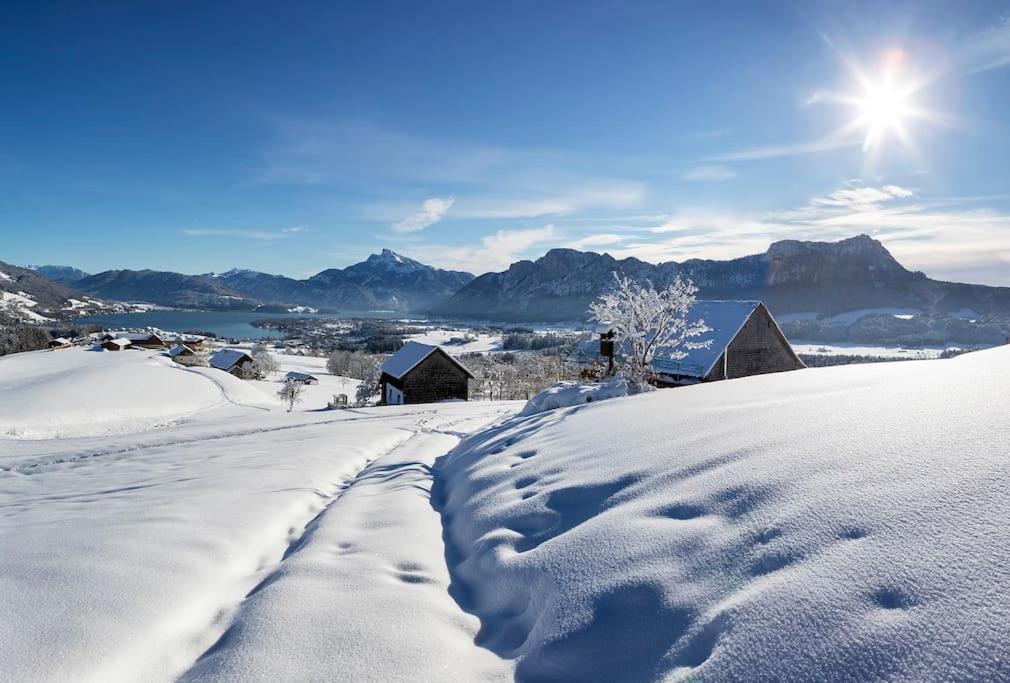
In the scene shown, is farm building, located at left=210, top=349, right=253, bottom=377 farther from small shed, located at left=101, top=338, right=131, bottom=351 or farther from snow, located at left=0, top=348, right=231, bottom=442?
small shed, located at left=101, top=338, right=131, bottom=351

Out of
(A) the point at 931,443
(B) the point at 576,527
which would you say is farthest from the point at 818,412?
(B) the point at 576,527

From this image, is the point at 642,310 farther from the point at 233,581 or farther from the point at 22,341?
the point at 22,341

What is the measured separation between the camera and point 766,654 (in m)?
2.27

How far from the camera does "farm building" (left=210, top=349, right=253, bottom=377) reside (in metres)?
74.6

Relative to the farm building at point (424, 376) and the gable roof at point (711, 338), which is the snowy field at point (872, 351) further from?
the farm building at point (424, 376)

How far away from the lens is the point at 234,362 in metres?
74.9

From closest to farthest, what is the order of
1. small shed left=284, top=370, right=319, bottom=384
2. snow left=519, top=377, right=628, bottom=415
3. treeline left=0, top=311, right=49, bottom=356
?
snow left=519, top=377, right=628, bottom=415
small shed left=284, top=370, right=319, bottom=384
treeline left=0, top=311, right=49, bottom=356

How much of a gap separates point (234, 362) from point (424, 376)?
51359 mm

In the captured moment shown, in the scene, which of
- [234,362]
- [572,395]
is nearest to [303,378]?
[234,362]

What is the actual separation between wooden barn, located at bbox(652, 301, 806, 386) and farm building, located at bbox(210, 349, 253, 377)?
2757 inches

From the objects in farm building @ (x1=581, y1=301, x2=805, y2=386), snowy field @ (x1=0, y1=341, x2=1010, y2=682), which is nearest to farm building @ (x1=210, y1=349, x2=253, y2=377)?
farm building @ (x1=581, y1=301, x2=805, y2=386)

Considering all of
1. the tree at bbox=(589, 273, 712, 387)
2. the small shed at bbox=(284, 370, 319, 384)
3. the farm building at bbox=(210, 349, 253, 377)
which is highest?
the tree at bbox=(589, 273, 712, 387)

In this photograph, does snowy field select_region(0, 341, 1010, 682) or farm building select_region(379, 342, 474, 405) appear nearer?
snowy field select_region(0, 341, 1010, 682)

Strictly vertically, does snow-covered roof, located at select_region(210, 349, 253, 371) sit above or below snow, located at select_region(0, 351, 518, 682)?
below
